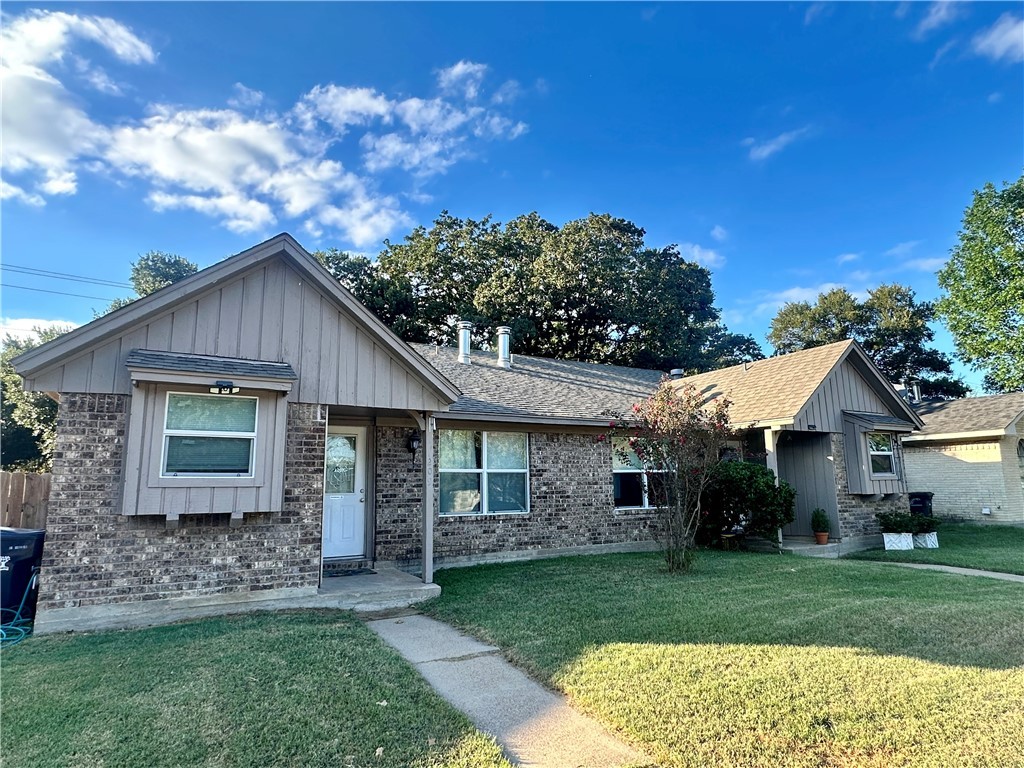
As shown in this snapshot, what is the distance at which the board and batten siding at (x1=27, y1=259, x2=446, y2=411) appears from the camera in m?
6.43

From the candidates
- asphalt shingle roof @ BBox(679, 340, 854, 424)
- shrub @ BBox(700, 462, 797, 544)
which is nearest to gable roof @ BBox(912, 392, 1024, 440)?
asphalt shingle roof @ BBox(679, 340, 854, 424)

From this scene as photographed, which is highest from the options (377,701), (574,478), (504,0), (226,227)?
(504,0)

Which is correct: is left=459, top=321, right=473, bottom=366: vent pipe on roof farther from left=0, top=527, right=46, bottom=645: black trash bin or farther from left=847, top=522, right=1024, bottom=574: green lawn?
left=847, top=522, right=1024, bottom=574: green lawn

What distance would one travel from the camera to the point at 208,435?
6645mm

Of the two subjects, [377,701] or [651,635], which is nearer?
[377,701]

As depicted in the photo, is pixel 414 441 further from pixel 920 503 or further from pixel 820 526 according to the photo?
pixel 920 503

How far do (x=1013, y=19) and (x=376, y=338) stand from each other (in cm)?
1143

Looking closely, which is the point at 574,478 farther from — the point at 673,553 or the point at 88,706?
the point at 88,706

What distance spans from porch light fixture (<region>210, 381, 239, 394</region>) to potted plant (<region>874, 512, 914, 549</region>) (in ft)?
44.5

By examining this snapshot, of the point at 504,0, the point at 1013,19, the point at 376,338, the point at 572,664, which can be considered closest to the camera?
the point at 572,664

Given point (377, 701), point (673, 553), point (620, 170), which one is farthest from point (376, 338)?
point (620, 170)

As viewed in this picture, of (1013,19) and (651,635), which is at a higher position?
(1013,19)

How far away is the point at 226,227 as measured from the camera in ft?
44.8

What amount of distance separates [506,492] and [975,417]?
1750cm
